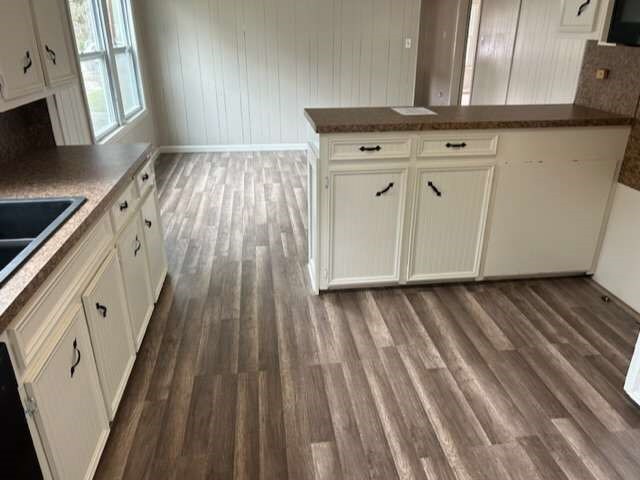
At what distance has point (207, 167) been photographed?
5684 mm

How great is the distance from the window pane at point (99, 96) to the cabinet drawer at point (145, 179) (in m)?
1.44

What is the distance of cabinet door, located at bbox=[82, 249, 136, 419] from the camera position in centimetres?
173

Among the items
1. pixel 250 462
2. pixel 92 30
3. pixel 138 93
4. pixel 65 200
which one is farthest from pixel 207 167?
pixel 250 462

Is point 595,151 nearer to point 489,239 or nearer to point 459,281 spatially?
point 489,239

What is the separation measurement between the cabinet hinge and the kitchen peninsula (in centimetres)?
174

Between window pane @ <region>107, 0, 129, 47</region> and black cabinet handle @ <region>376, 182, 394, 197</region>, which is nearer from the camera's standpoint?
black cabinet handle @ <region>376, 182, 394, 197</region>

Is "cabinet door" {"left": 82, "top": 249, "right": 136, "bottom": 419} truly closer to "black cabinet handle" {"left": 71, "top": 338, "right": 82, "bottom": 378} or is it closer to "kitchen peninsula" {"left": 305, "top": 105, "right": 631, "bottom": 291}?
"black cabinet handle" {"left": 71, "top": 338, "right": 82, "bottom": 378}

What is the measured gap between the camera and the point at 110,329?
6.28ft

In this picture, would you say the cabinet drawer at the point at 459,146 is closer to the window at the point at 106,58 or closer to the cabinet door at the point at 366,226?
the cabinet door at the point at 366,226

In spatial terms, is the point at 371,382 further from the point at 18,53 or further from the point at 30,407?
the point at 18,53

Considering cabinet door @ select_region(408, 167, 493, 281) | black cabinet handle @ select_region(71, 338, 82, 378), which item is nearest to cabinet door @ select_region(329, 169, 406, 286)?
cabinet door @ select_region(408, 167, 493, 281)

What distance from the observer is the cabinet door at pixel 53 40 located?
2.09m

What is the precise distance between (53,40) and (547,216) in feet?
9.23

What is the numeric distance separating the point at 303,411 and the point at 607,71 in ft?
8.54
